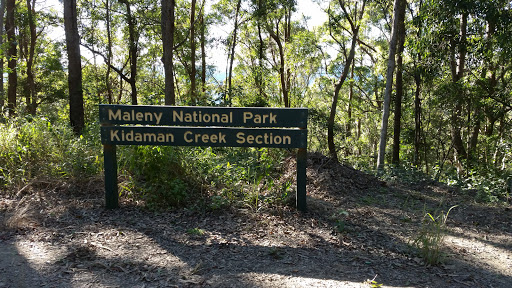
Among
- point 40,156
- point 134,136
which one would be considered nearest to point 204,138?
point 134,136

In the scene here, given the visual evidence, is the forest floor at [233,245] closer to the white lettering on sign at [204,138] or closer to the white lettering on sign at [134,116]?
the white lettering on sign at [204,138]

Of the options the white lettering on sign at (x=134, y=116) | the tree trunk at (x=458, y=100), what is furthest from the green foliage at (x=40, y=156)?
the tree trunk at (x=458, y=100)

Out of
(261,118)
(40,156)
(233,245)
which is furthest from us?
(40,156)

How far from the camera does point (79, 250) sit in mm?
3785

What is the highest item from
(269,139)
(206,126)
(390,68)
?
(390,68)

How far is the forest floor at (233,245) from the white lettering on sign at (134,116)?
4.38ft

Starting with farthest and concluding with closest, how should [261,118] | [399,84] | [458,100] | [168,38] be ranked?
[399,84], [458,100], [168,38], [261,118]

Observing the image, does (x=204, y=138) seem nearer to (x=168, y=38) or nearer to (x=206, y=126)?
(x=206, y=126)

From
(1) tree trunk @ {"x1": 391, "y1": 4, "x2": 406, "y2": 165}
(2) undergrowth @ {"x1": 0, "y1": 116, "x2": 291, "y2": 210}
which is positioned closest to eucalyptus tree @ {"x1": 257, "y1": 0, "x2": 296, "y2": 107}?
(1) tree trunk @ {"x1": 391, "y1": 4, "x2": 406, "y2": 165}

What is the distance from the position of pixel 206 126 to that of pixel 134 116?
1.01 m

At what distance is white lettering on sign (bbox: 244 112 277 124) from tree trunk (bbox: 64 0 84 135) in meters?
7.16

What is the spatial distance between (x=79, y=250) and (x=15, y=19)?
2102cm

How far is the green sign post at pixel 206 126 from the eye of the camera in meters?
4.89

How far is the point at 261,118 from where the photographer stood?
4.89m
